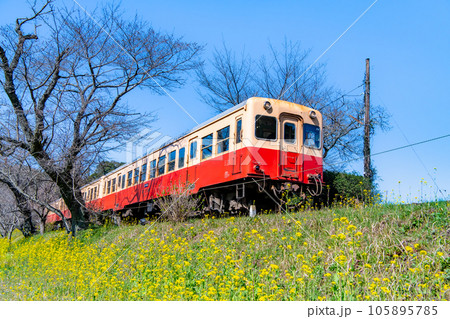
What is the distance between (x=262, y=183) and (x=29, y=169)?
36.7 ft

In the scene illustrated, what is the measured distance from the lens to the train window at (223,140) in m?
10.1

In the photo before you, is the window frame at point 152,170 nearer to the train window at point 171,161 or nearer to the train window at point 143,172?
the train window at point 143,172

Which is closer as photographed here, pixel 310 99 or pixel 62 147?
pixel 62 147

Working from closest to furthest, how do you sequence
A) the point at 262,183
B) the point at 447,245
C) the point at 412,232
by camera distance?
the point at 447,245
the point at 412,232
the point at 262,183

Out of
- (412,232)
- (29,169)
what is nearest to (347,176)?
(412,232)

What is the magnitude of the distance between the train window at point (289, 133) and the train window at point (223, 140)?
1460 mm

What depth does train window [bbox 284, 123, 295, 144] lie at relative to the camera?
10000mm

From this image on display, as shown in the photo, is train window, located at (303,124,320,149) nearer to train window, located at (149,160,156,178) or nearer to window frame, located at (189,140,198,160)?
window frame, located at (189,140,198,160)

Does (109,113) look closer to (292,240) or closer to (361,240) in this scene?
(292,240)

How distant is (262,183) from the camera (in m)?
9.51

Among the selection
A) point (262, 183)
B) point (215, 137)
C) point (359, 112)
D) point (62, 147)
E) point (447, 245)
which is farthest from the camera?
point (359, 112)

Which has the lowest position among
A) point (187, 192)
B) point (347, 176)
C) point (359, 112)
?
point (187, 192)

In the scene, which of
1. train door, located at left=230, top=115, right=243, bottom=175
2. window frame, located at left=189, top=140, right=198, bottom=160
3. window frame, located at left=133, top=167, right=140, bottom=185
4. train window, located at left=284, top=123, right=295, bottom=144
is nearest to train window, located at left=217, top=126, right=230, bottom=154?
train door, located at left=230, top=115, right=243, bottom=175

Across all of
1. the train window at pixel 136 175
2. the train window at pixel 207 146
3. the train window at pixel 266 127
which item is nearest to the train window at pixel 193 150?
the train window at pixel 207 146
